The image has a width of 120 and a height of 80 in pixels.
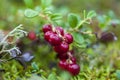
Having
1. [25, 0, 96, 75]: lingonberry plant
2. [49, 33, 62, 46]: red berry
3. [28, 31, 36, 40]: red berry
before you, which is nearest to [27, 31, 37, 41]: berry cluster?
[28, 31, 36, 40]: red berry

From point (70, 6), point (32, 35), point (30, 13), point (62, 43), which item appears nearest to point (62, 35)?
point (62, 43)

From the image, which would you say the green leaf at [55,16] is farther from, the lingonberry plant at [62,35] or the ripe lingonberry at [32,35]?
the ripe lingonberry at [32,35]

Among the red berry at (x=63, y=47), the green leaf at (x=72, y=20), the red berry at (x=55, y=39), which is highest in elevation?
the green leaf at (x=72, y=20)

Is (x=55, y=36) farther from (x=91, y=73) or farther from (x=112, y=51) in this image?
(x=112, y=51)

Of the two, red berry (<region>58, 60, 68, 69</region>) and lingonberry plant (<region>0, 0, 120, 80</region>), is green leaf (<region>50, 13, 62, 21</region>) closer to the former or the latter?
lingonberry plant (<region>0, 0, 120, 80</region>)

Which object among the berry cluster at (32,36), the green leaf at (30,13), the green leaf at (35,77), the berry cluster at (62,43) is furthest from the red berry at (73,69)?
the berry cluster at (32,36)

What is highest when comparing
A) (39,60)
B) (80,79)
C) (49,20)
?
(49,20)

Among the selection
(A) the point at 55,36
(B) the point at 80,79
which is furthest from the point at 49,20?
(B) the point at 80,79

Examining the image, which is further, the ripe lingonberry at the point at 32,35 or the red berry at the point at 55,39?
the ripe lingonberry at the point at 32,35
